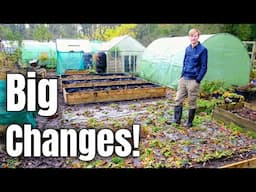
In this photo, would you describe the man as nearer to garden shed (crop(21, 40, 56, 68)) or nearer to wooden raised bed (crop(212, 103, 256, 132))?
wooden raised bed (crop(212, 103, 256, 132))

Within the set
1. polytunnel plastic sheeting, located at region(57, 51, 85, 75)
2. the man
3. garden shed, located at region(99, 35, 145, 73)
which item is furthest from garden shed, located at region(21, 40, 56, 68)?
the man

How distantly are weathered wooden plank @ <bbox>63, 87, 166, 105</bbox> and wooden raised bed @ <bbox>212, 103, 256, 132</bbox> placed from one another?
1849 mm

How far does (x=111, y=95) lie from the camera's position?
5.21 m

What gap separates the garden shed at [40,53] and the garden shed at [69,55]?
36.3 inches

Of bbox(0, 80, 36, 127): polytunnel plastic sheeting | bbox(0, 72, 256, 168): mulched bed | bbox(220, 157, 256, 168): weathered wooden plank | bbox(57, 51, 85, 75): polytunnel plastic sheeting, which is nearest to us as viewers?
bbox(220, 157, 256, 168): weathered wooden plank

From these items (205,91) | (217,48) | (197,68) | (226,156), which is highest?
(217,48)

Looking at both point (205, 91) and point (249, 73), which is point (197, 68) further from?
point (249, 73)

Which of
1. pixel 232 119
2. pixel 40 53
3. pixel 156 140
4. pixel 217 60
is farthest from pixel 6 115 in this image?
pixel 40 53

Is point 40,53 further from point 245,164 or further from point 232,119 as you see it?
point 245,164

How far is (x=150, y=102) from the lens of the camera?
17.1 feet

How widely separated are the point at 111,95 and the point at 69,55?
16.8ft

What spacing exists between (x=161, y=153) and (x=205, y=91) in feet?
9.68

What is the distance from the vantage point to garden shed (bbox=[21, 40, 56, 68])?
35.5ft
